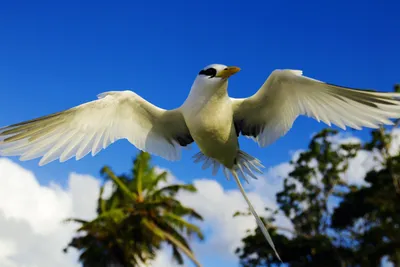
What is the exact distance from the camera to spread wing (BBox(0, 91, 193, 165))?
3785mm

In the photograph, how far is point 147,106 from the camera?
14.0 ft

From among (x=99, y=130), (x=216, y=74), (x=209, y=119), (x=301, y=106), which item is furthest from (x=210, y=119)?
(x=99, y=130)

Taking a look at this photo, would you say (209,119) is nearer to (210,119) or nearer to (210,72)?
(210,119)

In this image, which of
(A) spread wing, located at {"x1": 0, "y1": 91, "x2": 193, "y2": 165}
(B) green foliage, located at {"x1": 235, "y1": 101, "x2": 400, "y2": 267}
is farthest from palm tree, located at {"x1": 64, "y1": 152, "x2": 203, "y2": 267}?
(A) spread wing, located at {"x1": 0, "y1": 91, "x2": 193, "y2": 165}

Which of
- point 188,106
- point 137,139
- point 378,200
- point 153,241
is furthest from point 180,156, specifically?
point 153,241

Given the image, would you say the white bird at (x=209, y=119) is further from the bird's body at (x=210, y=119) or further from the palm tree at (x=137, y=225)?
the palm tree at (x=137, y=225)

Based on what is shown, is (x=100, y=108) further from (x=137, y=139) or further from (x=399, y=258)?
(x=399, y=258)

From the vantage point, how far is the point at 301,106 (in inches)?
161

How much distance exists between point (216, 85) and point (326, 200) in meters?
22.2

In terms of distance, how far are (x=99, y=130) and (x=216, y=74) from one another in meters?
1.49

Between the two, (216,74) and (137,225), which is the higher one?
(137,225)

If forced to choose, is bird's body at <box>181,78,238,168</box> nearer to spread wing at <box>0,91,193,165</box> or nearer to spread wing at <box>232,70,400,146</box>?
spread wing at <box>232,70,400,146</box>

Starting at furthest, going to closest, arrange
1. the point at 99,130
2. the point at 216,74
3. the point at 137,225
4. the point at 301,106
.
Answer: the point at 137,225 < the point at 99,130 < the point at 301,106 < the point at 216,74

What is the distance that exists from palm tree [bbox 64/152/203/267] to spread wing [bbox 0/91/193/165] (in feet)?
53.8
